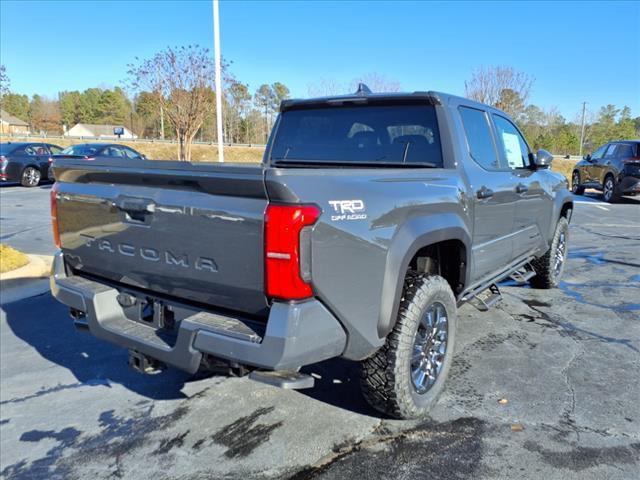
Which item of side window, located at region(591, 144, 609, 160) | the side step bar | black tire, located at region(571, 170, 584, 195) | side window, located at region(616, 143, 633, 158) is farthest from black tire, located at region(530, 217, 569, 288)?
black tire, located at region(571, 170, 584, 195)

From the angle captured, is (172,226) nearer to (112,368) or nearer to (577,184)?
(112,368)

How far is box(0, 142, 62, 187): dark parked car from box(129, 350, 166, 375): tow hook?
634 inches

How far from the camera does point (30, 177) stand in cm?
1703

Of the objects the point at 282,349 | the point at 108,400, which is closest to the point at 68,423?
the point at 108,400

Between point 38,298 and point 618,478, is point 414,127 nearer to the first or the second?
point 618,478

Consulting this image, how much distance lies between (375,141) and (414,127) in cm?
32

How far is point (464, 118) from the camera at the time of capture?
3.88 metres

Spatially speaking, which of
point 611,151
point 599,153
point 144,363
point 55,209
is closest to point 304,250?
point 144,363

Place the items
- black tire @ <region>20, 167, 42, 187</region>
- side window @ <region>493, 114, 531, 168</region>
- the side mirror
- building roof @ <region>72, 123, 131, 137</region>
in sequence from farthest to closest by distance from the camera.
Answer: building roof @ <region>72, 123, 131, 137</region> → black tire @ <region>20, 167, 42, 187</region> → the side mirror → side window @ <region>493, 114, 531, 168</region>

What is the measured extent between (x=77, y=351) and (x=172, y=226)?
229cm

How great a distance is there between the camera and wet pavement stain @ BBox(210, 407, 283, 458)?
2.80m

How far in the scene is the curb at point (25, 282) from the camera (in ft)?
18.3

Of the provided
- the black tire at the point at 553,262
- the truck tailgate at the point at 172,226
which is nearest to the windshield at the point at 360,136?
the truck tailgate at the point at 172,226

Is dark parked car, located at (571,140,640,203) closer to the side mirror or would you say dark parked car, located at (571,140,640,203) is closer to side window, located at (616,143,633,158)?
side window, located at (616,143,633,158)
